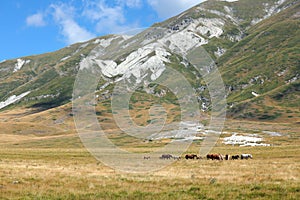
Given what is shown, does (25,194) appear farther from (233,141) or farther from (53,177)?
(233,141)

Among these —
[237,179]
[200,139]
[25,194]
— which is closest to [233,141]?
[200,139]

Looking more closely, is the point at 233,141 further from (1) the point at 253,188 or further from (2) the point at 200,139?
(1) the point at 253,188

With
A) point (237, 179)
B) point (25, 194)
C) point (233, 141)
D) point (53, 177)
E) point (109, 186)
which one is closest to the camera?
point (25, 194)

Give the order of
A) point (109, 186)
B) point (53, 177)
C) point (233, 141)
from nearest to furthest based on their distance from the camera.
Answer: point (109, 186) < point (53, 177) < point (233, 141)

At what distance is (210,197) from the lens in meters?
20.5

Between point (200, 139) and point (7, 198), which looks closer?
point (7, 198)

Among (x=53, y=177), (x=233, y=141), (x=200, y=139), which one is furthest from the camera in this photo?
(x=200, y=139)

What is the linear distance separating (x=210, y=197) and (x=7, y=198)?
1246cm

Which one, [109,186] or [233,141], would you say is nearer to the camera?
[109,186]

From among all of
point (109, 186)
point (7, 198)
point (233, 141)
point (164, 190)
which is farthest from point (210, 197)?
point (233, 141)

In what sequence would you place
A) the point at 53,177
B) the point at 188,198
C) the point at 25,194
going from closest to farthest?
1. the point at 188,198
2. the point at 25,194
3. the point at 53,177

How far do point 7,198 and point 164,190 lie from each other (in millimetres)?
9966

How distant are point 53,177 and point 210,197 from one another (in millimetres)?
14808

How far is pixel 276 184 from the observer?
23.2 meters
